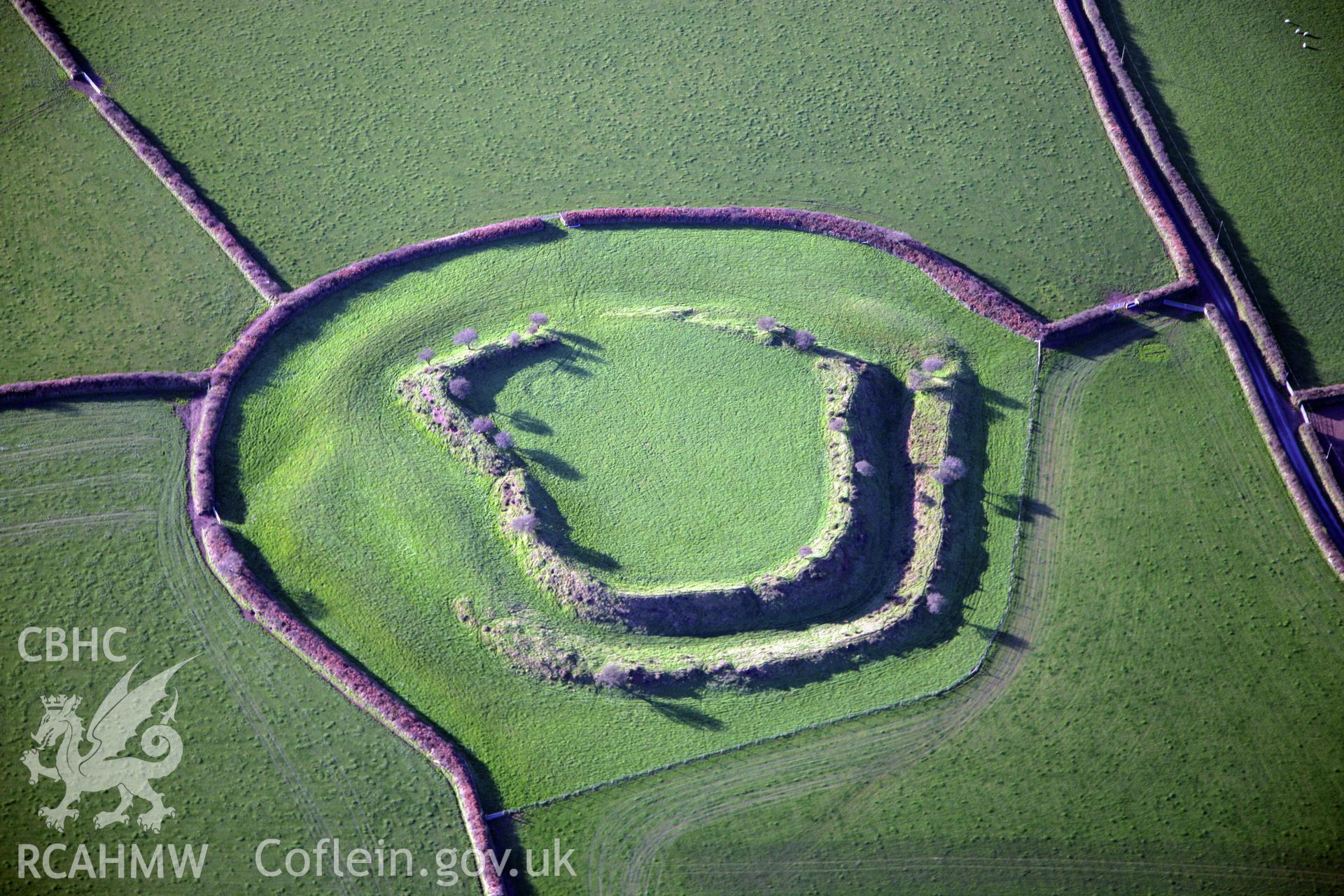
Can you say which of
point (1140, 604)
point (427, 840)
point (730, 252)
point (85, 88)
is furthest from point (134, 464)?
point (1140, 604)

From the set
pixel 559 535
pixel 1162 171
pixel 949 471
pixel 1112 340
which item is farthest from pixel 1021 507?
pixel 1162 171

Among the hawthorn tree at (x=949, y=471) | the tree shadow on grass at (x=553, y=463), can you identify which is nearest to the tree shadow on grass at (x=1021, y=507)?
the hawthorn tree at (x=949, y=471)

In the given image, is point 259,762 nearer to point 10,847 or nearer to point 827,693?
point 10,847

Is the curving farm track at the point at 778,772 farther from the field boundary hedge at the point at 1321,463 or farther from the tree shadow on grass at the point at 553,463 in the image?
the field boundary hedge at the point at 1321,463

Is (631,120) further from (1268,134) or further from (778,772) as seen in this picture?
(778,772)

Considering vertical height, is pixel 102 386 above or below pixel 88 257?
below
